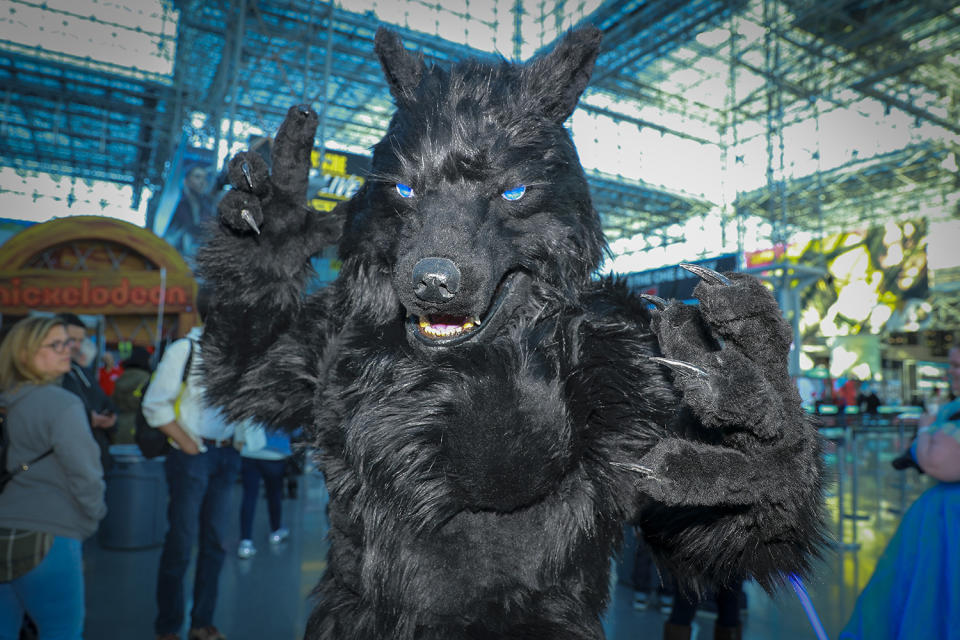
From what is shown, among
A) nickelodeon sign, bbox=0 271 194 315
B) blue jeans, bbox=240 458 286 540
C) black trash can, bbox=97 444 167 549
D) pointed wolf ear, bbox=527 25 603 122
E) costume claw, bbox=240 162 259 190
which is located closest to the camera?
pointed wolf ear, bbox=527 25 603 122

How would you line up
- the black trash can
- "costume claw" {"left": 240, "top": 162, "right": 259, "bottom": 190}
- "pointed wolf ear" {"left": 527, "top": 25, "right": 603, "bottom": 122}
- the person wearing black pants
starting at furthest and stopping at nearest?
the black trash can < the person wearing black pants < "costume claw" {"left": 240, "top": 162, "right": 259, "bottom": 190} < "pointed wolf ear" {"left": 527, "top": 25, "right": 603, "bottom": 122}

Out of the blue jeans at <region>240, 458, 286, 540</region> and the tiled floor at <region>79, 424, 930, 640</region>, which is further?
the blue jeans at <region>240, 458, 286, 540</region>

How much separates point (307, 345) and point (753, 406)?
901 mm

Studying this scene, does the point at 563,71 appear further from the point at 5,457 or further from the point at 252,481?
the point at 252,481

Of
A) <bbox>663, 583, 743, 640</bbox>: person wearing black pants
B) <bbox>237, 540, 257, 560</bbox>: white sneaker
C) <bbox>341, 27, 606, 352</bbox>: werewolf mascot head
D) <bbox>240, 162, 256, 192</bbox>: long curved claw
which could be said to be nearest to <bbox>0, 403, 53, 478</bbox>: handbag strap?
<bbox>240, 162, 256, 192</bbox>: long curved claw

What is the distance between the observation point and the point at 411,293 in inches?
36.3

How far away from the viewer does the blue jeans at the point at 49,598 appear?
2.11 meters

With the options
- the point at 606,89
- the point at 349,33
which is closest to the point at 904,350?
the point at 606,89

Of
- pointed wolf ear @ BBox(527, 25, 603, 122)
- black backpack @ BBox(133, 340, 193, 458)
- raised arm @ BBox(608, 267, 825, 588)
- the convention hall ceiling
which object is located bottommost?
black backpack @ BBox(133, 340, 193, 458)

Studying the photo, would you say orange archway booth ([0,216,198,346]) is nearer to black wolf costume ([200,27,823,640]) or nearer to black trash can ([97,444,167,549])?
black trash can ([97,444,167,549])

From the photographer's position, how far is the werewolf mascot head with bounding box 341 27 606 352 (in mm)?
945

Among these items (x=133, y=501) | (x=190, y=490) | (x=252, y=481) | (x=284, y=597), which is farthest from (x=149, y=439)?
(x=284, y=597)

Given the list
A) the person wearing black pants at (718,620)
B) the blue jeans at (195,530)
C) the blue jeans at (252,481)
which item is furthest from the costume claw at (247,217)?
the blue jeans at (252,481)

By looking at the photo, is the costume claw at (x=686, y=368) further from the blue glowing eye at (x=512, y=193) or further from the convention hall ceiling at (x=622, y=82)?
the convention hall ceiling at (x=622, y=82)
